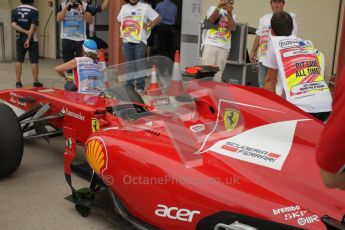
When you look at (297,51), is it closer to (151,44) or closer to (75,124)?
(75,124)

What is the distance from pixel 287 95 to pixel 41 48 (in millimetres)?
11428

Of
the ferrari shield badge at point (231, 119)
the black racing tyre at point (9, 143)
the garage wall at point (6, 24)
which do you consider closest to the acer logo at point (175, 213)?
the ferrari shield badge at point (231, 119)

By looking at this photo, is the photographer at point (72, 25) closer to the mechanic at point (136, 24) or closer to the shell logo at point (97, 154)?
the mechanic at point (136, 24)

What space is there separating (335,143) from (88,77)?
3853mm

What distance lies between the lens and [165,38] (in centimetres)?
1100

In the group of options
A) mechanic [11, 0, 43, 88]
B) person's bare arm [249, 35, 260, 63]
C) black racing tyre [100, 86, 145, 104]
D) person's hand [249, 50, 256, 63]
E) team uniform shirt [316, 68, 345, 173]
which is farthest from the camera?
mechanic [11, 0, 43, 88]

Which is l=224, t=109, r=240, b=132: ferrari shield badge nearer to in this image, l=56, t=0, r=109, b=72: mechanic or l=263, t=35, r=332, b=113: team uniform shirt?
l=263, t=35, r=332, b=113: team uniform shirt

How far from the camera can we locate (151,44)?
12.8 meters

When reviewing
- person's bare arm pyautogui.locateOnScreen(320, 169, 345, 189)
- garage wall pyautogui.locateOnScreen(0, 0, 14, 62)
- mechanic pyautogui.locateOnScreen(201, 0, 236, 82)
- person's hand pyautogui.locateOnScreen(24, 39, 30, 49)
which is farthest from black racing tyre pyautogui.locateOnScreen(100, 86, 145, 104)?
garage wall pyautogui.locateOnScreen(0, 0, 14, 62)

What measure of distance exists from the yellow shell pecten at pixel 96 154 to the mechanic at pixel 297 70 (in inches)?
58.0

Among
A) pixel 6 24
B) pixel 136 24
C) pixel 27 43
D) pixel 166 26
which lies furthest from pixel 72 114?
pixel 6 24

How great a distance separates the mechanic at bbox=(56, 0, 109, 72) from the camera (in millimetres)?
7934

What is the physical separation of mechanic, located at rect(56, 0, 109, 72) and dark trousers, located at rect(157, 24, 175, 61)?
2902 millimetres

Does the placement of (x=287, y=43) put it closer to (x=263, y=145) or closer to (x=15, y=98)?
(x=263, y=145)
